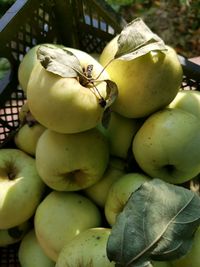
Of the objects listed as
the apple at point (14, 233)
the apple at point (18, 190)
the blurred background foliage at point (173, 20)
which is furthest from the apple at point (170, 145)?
the blurred background foliage at point (173, 20)

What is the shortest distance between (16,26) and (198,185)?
578 mm

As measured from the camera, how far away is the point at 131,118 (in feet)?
3.73

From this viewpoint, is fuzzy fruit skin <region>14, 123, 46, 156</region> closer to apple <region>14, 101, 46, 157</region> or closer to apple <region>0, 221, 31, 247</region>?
apple <region>14, 101, 46, 157</region>

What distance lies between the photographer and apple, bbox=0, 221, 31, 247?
49.4 inches

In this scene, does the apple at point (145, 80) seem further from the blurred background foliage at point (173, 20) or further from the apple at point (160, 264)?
the blurred background foliage at point (173, 20)

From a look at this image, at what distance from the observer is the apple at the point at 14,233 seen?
4.11ft

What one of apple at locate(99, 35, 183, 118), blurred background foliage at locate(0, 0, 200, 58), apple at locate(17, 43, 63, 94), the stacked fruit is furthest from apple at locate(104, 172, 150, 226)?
blurred background foliage at locate(0, 0, 200, 58)

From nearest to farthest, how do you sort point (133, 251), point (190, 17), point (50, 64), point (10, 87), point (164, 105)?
point (133, 251) → point (50, 64) → point (164, 105) → point (10, 87) → point (190, 17)

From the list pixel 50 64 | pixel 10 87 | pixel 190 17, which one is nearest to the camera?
pixel 50 64

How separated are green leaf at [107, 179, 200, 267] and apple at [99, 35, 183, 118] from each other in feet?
0.80

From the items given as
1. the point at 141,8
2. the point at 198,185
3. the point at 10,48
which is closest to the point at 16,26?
the point at 10,48

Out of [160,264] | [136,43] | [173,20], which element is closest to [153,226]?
[160,264]

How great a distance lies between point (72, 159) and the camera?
41.3 inches

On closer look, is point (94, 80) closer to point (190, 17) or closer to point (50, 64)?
point (50, 64)
